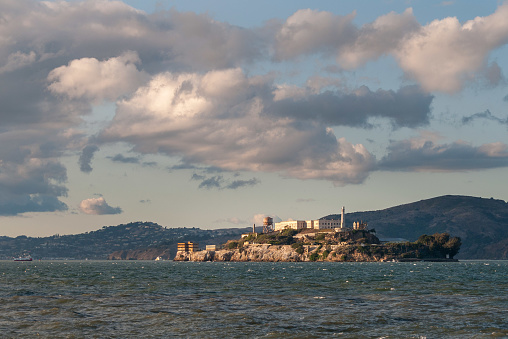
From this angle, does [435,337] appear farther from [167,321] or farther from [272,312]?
[167,321]

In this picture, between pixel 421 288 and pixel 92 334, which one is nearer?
pixel 92 334

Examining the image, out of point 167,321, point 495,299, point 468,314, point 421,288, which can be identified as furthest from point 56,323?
point 421,288

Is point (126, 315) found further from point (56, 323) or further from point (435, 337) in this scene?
point (435, 337)

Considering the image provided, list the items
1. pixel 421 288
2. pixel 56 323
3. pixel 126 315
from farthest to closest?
pixel 421 288, pixel 126 315, pixel 56 323

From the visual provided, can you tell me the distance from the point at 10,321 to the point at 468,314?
4579 centimetres

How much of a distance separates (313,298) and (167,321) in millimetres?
26946

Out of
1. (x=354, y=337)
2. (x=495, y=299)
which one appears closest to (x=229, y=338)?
(x=354, y=337)

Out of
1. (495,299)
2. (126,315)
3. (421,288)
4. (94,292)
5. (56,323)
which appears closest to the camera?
(56,323)

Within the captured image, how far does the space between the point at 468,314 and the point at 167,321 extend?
3076 centimetres

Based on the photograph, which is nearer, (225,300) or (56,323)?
(56,323)

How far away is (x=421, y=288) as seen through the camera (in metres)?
97.8

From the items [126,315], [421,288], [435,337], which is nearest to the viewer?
[435,337]

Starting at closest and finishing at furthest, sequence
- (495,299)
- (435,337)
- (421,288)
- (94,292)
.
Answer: (435,337), (495,299), (94,292), (421,288)

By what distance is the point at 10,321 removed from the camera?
57875mm
